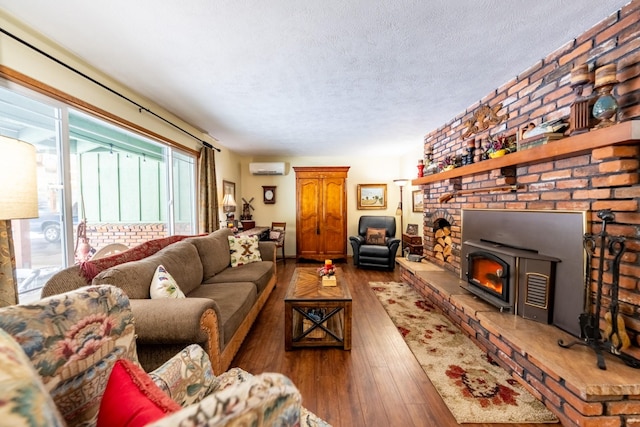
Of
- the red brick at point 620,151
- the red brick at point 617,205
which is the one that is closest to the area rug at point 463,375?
the red brick at point 617,205

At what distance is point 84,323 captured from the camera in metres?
0.76

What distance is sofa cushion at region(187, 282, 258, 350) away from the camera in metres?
1.82

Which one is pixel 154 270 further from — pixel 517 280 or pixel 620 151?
pixel 620 151

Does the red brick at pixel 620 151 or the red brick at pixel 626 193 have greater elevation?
the red brick at pixel 620 151

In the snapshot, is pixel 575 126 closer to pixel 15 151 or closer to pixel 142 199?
pixel 15 151

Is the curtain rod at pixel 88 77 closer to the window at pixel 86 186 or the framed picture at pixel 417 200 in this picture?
the window at pixel 86 186

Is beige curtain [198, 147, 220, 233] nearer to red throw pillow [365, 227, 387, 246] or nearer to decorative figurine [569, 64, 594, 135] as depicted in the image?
red throw pillow [365, 227, 387, 246]

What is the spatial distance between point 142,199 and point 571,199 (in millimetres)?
4405

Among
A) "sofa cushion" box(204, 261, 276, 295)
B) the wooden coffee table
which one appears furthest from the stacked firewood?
"sofa cushion" box(204, 261, 276, 295)

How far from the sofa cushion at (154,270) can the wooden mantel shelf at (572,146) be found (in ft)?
9.45

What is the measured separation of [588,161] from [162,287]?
2922 millimetres

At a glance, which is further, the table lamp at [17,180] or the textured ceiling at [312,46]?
the textured ceiling at [312,46]

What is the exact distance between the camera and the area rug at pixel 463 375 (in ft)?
4.89

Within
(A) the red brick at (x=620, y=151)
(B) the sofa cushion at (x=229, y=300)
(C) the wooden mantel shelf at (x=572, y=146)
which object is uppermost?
(C) the wooden mantel shelf at (x=572, y=146)
